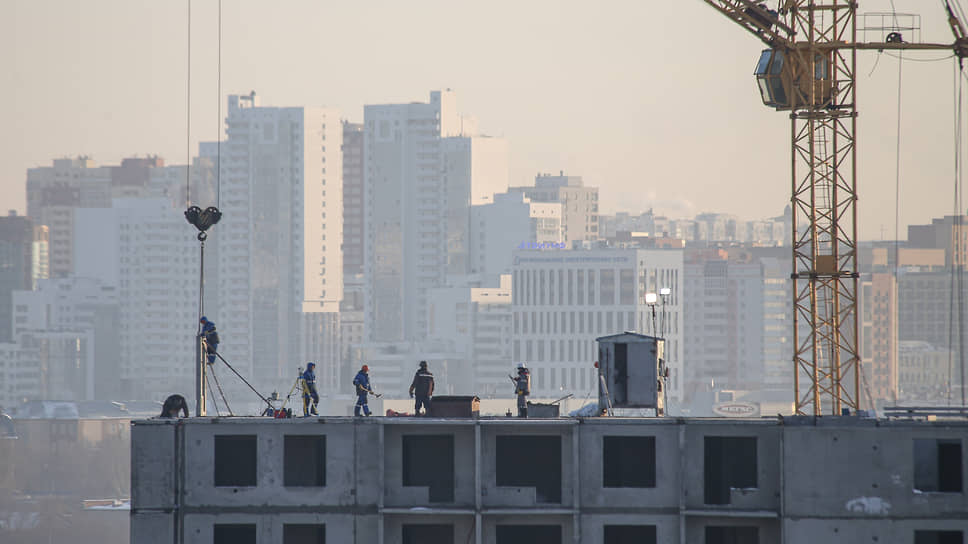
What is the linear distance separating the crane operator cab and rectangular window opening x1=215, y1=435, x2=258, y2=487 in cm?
4023

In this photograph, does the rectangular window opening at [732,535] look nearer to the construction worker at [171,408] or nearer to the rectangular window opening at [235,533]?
the rectangular window opening at [235,533]

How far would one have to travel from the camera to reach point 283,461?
38.9 meters

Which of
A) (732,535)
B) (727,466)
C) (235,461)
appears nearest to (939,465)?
(727,466)

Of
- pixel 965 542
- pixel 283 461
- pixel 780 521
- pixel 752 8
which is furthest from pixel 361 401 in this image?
pixel 752 8

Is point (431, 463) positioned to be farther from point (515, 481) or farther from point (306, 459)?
point (306, 459)

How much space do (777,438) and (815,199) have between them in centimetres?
3986

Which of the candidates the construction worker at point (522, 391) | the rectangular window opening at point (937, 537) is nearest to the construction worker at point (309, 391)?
the construction worker at point (522, 391)

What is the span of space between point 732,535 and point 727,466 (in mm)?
1662

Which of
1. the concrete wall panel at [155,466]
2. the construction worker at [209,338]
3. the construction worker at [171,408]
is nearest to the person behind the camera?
the concrete wall panel at [155,466]

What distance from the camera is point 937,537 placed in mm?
37469

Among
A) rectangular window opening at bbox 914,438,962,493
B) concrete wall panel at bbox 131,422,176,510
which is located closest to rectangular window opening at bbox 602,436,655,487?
rectangular window opening at bbox 914,438,962,493

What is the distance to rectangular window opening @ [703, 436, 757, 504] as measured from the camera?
38.2 m

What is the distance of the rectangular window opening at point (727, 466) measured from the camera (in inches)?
1506

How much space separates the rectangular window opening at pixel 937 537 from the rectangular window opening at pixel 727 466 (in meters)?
3.84
